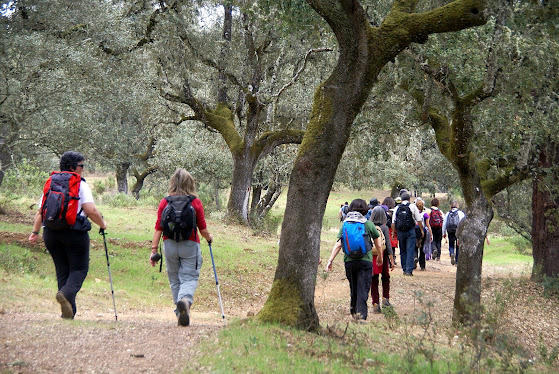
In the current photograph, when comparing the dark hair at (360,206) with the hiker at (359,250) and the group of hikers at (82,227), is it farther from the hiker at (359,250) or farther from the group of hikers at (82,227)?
the group of hikers at (82,227)

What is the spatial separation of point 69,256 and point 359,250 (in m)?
4.11

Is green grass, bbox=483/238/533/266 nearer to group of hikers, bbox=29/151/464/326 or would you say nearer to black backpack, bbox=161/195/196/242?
group of hikers, bbox=29/151/464/326

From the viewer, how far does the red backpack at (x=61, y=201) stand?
25.3 feet

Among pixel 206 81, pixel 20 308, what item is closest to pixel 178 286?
pixel 20 308

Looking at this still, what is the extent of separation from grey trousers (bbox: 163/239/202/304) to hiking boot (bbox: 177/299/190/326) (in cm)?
25

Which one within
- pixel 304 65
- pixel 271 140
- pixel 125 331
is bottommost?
pixel 125 331

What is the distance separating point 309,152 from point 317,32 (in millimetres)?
4967

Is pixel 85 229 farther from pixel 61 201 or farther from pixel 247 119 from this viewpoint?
pixel 247 119

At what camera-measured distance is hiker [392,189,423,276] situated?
1627cm

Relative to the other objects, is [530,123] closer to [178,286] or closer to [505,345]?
[505,345]

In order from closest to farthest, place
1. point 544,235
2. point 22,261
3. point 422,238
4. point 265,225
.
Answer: point 22,261
point 544,235
point 422,238
point 265,225

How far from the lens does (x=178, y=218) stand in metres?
7.85

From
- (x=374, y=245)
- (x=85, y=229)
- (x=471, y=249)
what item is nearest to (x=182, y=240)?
(x=85, y=229)

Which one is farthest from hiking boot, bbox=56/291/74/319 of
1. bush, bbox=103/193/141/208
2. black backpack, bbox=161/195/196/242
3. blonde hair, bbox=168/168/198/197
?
bush, bbox=103/193/141/208
